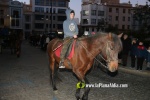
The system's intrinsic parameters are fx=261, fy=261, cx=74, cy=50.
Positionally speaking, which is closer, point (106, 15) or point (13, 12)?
point (13, 12)

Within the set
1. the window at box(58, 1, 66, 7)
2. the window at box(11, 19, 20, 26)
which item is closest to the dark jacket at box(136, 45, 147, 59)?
the window at box(11, 19, 20, 26)

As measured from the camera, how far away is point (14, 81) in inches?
422

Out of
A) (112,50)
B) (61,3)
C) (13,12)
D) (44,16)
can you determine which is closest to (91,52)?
(112,50)

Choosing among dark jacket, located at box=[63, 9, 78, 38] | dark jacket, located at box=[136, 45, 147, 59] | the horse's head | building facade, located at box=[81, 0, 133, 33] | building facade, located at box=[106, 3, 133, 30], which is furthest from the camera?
building facade, located at box=[106, 3, 133, 30]

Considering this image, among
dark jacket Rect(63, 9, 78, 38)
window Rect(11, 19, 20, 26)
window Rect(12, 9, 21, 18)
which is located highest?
window Rect(12, 9, 21, 18)

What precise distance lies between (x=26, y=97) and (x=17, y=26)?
274 ft

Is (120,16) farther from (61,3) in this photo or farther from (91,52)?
(91,52)

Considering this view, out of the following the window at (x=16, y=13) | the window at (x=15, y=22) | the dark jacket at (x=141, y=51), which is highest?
the window at (x=16, y=13)

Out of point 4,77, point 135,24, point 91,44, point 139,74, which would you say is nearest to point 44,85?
point 4,77

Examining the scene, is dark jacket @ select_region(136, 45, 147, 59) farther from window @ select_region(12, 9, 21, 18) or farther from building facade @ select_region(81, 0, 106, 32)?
window @ select_region(12, 9, 21, 18)

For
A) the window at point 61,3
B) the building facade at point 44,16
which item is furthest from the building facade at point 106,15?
the window at point 61,3

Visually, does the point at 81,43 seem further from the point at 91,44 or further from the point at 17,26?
the point at 17,26

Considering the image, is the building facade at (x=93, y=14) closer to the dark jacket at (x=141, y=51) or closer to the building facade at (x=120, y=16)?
the building facade at (x=120, y=16)

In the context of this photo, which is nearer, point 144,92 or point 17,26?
point 144,92
